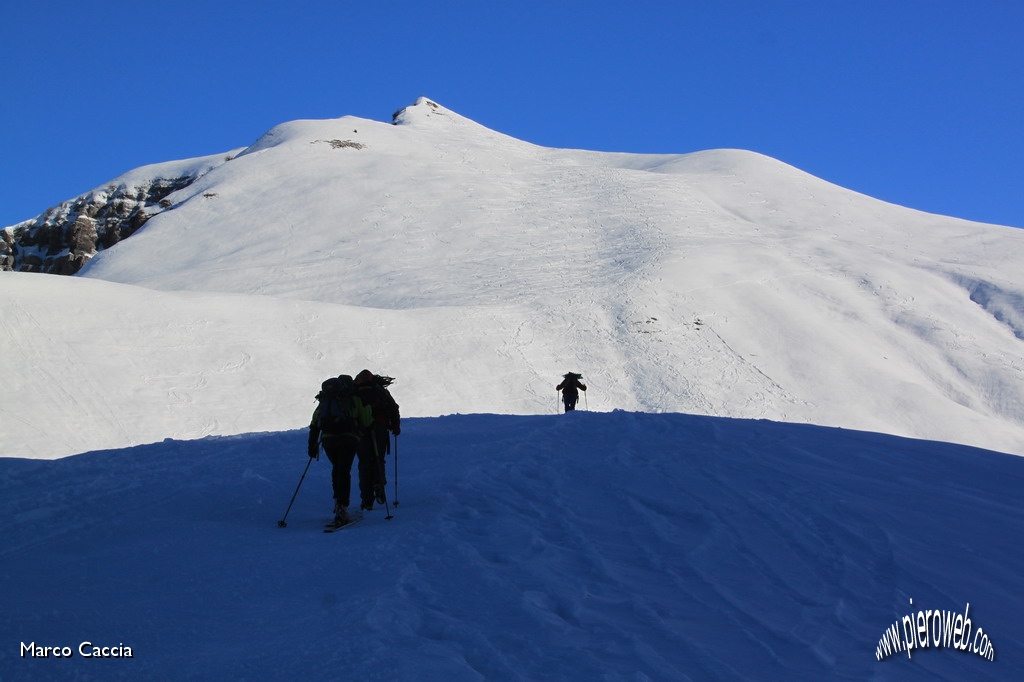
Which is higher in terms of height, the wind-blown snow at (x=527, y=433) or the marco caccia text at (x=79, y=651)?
the wind-blown snow at (x=527, y=433)

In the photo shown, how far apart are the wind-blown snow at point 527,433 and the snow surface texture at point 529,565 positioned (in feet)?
0.13

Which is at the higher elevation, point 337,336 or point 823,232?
point 823,232

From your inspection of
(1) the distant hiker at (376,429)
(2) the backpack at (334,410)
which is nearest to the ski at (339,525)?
(1) the distant hiker at (376,429)

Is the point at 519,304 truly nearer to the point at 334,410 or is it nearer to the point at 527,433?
the point at 527,433

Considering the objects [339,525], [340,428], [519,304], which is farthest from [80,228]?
[339,525]

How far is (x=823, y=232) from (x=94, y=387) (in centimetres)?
3833

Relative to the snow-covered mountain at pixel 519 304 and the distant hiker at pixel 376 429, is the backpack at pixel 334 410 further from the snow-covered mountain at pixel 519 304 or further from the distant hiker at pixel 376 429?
the snow-covered mountain at pixel 519 304

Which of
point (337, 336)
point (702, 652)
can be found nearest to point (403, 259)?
point (337, 336)

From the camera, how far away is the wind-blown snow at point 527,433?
5664mm

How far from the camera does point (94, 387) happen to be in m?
22.2

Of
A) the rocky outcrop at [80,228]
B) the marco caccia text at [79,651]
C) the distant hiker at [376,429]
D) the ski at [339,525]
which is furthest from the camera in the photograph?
the rocky outcrop at [80,228]

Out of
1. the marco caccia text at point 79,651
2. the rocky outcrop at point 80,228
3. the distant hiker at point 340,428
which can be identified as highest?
the rocky outcrop at point 80,228

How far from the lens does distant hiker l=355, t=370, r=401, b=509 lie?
9.46 meters

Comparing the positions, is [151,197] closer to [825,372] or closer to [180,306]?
[180,306]
